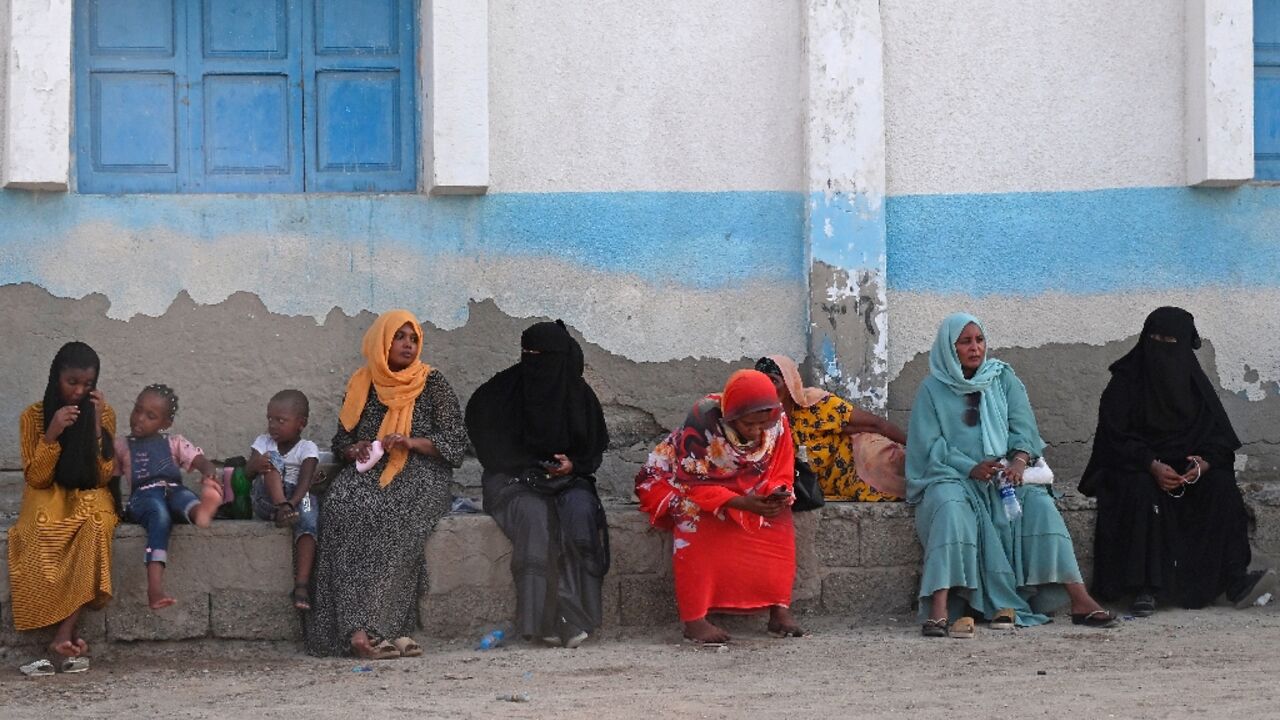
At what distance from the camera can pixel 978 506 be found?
7.16 m

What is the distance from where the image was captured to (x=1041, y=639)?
6742 mm

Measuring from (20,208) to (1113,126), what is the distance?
4.83 meters

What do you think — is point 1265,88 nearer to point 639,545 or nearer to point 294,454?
point 639,545

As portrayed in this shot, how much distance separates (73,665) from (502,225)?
2.61 metres

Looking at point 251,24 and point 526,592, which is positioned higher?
point 251,24

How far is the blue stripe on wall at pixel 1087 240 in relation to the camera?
26.6 ft

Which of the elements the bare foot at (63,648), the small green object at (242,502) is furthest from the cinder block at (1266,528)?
the bare foot at (63,648)

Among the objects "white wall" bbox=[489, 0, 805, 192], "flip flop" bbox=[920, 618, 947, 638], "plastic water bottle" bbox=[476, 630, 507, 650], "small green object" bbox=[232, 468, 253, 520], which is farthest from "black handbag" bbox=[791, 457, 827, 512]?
"small green object" bbox=[232, 468, 253, 520]

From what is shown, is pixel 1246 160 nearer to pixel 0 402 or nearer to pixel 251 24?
pixel 251 24

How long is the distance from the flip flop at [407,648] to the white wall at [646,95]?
2.16 meters

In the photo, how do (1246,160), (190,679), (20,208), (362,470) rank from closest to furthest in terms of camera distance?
(190,679) → (362,470) → (20,208) → (1246,160)

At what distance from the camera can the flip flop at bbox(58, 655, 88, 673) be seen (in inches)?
259

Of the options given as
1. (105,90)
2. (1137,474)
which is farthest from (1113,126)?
(105,90)

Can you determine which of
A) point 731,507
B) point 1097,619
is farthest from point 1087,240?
point 731,507
